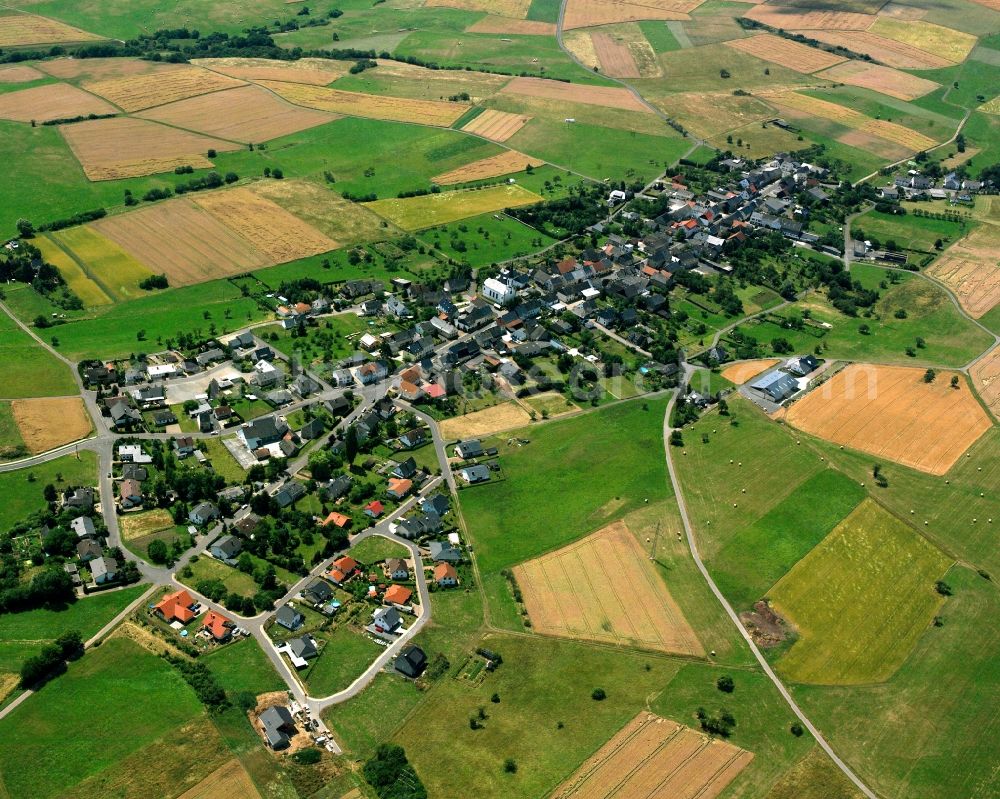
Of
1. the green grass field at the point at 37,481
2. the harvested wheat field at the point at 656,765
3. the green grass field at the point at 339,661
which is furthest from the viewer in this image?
the green grass field at the point at 37,481

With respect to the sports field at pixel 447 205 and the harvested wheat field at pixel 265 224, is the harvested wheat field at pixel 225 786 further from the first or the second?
the sports field at pixel 447 205

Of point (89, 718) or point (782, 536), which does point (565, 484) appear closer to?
point (782, 536)

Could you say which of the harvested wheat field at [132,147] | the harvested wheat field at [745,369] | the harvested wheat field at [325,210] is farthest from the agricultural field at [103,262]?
the harvested wheat field at [745,369]

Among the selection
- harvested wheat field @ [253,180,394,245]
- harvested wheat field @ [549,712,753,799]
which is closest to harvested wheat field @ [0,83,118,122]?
harvested wheat field @ [253,180,394,245]

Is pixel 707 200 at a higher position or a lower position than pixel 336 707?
higher

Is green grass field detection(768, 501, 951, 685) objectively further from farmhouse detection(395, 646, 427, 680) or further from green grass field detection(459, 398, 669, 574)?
farmhouse detection(395, 646, 427, 680)

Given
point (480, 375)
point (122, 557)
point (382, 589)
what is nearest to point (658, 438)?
point (480, 375)

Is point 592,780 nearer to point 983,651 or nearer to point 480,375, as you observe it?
point 983,651
